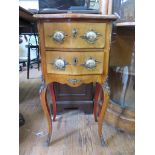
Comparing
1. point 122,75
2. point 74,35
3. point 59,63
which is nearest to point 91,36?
point 74,35

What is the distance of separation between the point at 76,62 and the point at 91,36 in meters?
0.16

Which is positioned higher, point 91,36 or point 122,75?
point 91,36

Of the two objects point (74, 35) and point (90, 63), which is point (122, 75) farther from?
point (74, 35)

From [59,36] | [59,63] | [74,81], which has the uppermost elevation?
[59,36]

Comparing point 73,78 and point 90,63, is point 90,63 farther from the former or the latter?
point 73,78

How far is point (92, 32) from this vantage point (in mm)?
1036

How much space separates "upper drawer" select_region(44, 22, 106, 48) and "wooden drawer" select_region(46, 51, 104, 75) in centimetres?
4

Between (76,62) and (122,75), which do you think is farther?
(122,75)

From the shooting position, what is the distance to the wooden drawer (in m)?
1.08

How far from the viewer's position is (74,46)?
1058 millimetres

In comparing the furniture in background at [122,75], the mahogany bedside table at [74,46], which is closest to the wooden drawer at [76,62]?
the mahogany bedside table at [74,46]

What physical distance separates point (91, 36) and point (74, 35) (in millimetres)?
89

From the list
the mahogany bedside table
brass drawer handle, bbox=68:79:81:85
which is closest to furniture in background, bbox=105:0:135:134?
the mahogany bedside table
